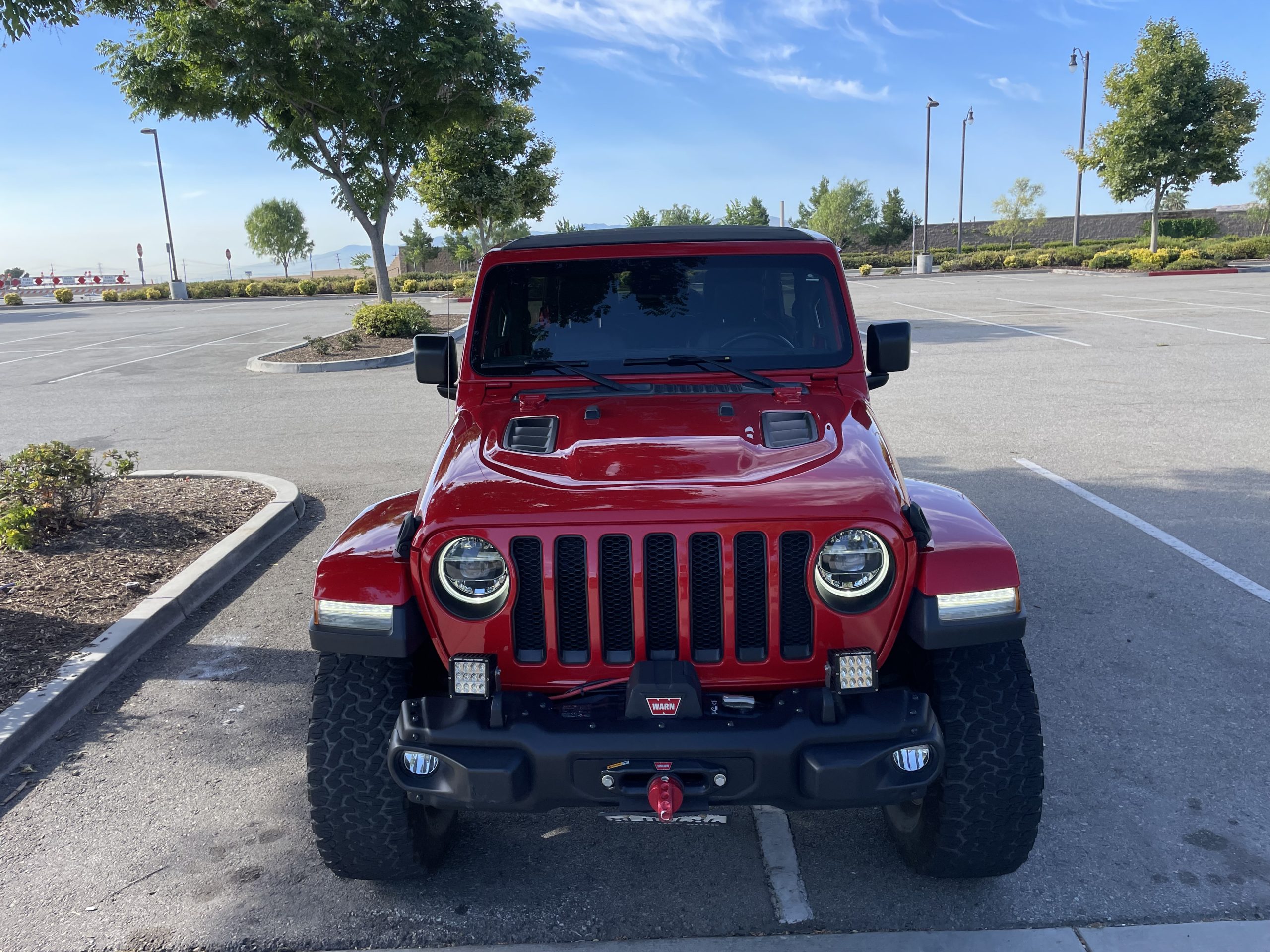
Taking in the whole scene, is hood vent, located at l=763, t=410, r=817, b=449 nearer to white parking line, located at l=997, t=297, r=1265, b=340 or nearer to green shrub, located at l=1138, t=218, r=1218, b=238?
white parking line, located at l=997, t=297, r=1265, b=340

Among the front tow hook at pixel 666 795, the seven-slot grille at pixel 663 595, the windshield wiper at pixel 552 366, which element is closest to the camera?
the front tow hook at pixel 666 795

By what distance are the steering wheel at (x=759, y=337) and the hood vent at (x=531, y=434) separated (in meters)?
0.86

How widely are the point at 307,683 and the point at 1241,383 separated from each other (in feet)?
36.7

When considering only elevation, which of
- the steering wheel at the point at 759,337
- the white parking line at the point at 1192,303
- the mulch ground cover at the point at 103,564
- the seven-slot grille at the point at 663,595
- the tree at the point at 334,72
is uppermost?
the tree at the point at 334,72

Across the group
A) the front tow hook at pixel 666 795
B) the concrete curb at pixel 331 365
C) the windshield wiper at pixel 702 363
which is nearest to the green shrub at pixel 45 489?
the windshield wiper at pixel 702 363

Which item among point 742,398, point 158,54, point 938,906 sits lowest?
point 938,906

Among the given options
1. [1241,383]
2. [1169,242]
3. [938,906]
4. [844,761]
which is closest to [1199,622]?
[938,906]

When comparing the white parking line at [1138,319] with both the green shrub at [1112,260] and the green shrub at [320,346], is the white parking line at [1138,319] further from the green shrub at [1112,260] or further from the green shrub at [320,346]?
the green shrub at [1112,260]

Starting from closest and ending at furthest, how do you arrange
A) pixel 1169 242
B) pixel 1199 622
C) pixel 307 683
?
pixel 307 683, pixel 1199 622, pixel 1169 242

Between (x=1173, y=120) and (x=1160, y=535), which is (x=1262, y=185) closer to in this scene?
(x=1173, y=120)

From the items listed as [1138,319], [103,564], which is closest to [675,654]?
[103,564]

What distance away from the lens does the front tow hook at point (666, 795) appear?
241 centimetres

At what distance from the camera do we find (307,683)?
14.4 feet

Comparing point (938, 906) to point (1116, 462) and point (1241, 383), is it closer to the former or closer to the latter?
point (1116, 462)
